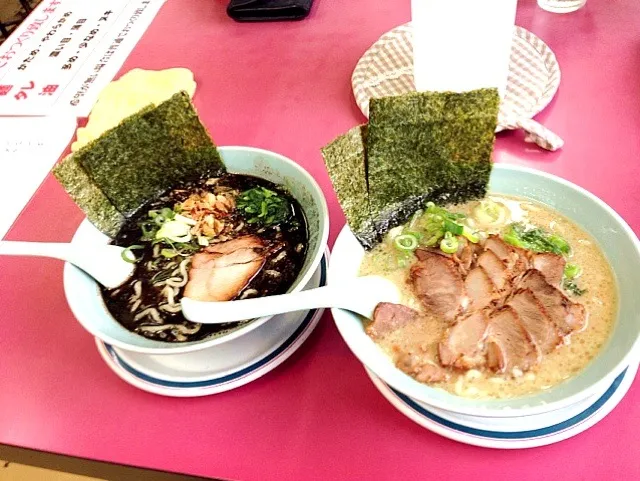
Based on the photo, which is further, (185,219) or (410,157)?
(185,219)

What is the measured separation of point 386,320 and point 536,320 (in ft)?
0.78

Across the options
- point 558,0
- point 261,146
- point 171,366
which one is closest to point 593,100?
point 558,0

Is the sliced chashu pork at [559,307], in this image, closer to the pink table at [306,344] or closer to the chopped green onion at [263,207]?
the pink table at [306,344]

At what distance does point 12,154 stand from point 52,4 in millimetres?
922

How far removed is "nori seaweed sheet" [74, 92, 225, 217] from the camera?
117 cm

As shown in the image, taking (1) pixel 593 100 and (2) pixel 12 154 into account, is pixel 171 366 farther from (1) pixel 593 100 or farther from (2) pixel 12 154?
(1) pixel 593 100

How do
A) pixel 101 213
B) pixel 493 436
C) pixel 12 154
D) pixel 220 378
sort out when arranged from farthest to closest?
pixel 12 154, pixel 101 213, pixel 220 378, pixel 493 436

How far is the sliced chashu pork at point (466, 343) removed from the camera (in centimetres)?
89

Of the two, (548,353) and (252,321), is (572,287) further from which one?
(252,321)

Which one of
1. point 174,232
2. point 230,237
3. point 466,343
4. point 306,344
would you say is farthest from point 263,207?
point 466,343

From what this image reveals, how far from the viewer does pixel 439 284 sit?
3.29ft

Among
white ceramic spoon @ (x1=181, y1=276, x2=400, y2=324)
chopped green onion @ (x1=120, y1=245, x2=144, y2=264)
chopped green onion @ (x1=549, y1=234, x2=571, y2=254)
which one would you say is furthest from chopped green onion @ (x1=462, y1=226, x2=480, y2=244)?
chopped green onion @ (x1=120, y1=245, x2=144, y2=264)

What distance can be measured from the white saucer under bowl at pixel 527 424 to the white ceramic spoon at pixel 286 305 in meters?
0.20

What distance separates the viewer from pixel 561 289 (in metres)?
0.97
